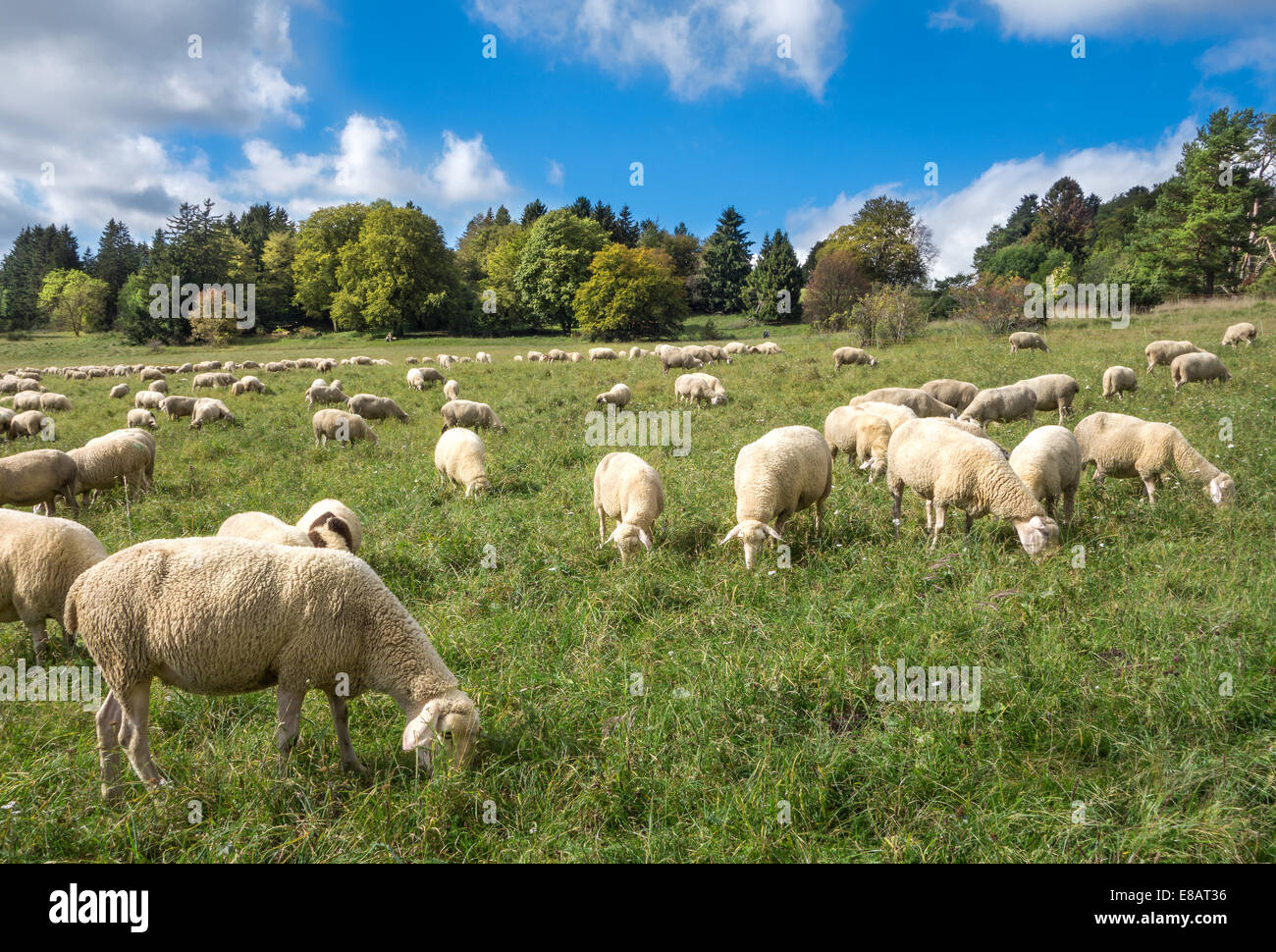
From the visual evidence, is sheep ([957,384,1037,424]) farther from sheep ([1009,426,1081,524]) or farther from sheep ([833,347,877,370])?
sheep ([833,347,877,370])

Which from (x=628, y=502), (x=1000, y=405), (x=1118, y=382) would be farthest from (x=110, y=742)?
(x=1118, y=382)

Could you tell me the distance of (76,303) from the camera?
228ft

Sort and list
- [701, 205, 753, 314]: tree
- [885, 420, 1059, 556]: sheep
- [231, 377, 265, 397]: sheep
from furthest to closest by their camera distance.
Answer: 1. [701, 205, 753, 314]: tree
2. [231, 377, 265, 397]: sheep
3. [885, 420, 1059, 556]: sheep

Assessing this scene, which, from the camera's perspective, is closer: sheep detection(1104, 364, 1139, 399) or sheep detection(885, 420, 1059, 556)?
sheep detection(885, 420, 1059, 556)

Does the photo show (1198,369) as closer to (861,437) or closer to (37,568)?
(861,437)

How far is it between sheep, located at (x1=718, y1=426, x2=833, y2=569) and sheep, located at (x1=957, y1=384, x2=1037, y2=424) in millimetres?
8320

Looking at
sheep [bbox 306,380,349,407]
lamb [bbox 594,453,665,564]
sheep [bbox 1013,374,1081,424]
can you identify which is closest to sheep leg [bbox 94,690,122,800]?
lamb [bbox 594,453,665,564]

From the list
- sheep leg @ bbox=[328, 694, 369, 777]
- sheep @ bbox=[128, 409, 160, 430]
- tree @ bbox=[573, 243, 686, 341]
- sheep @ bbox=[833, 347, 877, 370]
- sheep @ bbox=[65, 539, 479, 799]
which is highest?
tree @ bbox=[573, 243, 686, 341]

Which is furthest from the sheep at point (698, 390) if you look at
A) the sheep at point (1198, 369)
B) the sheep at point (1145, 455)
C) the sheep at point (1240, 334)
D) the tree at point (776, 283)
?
the tree at point (776, 283)

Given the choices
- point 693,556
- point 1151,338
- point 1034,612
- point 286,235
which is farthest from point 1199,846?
point 286,235

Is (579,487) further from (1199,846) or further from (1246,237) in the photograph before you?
(1246,237)

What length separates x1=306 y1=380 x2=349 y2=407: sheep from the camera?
2255 centimetres

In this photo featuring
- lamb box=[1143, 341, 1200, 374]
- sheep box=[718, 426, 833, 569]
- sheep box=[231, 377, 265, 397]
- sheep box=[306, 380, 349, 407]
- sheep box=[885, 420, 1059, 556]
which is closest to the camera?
sheep box=[885, 420, 1059, 556]

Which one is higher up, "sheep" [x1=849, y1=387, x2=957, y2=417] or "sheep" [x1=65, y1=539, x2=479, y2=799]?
"sheep" [x1=849, y1=387, x2=957, y2=417]
